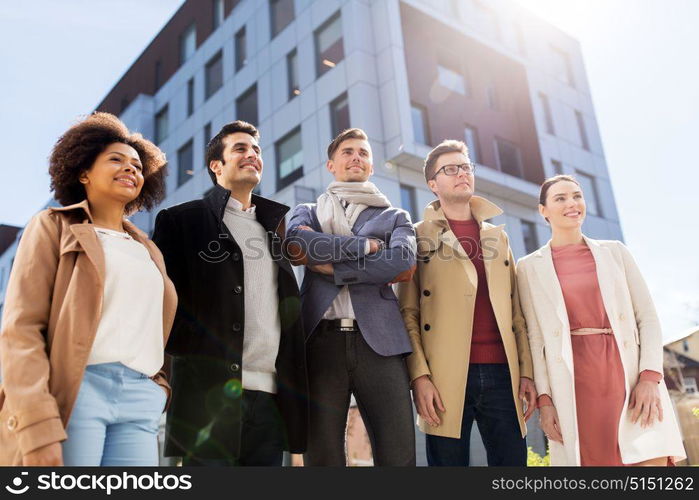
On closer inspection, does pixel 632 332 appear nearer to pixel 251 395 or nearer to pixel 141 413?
pixel 251 395

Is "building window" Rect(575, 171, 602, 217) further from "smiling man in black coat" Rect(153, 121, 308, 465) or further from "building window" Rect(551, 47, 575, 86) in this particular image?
"smiling man in black coat" Rect(153, 121, 308, 465)

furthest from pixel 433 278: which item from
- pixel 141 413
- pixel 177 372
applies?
pixel 141 413

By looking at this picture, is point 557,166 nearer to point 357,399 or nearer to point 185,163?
point 185,163

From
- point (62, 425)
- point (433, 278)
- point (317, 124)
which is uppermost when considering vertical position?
point (317, 124)

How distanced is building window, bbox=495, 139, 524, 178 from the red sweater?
17426 mm

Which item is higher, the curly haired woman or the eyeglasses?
the eyeglasses

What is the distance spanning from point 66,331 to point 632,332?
137 inches

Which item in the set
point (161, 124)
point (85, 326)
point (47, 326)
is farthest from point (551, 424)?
point (161, 124)

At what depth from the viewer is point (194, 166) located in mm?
22734

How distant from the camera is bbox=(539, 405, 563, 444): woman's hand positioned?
12.8 feet

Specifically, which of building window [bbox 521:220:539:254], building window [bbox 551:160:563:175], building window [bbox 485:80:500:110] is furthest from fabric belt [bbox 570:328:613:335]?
building window [bbox 551:160:563:175]

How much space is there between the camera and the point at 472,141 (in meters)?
20.3

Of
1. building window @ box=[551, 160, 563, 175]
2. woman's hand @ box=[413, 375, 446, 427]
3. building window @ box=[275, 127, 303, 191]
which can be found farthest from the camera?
building window @ box=[551, 160, 563, 175]

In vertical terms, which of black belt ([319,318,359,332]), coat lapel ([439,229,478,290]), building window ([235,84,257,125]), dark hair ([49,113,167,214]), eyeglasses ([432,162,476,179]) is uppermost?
building window ([235,84,257,125])
